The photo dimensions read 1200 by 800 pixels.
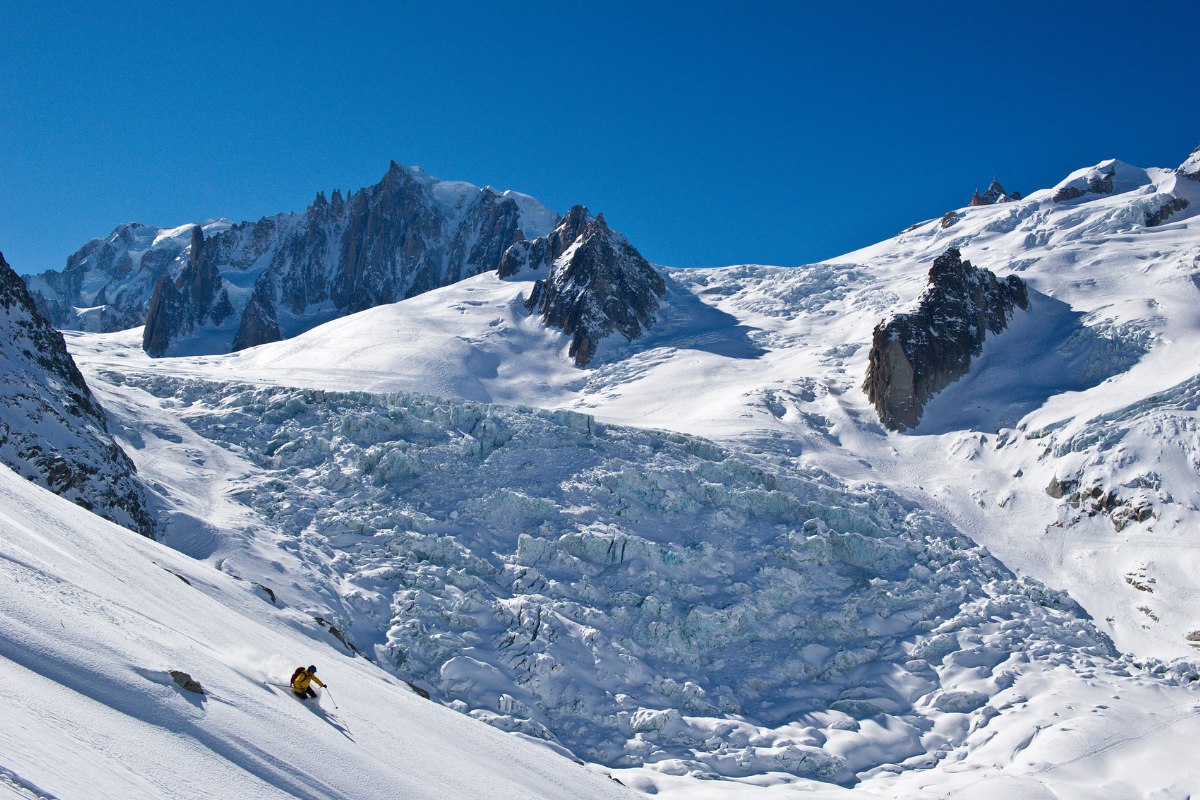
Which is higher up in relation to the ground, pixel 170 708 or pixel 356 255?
pixel 356 255

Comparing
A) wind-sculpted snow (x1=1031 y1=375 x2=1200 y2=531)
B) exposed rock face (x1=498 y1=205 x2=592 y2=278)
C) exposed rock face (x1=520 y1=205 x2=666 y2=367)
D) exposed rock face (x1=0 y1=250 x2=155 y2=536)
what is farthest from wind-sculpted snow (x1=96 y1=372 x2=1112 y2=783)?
exposed rock face (x1=498 y1=205 x2=592 y2=278)

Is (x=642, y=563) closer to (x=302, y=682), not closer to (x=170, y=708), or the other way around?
(x=302, y=682)

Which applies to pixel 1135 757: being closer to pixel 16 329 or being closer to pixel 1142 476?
pixel 1142 476

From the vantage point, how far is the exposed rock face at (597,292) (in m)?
83.6

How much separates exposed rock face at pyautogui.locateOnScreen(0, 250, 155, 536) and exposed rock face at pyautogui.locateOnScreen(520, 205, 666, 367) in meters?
47.4

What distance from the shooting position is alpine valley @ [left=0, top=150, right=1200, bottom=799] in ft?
44.3

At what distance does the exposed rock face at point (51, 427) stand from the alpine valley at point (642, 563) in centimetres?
17

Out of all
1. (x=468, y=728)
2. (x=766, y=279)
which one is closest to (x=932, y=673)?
(x=468, y=728)

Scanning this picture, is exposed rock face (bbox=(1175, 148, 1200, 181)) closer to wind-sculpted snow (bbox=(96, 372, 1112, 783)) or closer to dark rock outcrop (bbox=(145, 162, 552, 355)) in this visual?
wind-sculpted snow (bbox=(96, 372, 1112, 783))

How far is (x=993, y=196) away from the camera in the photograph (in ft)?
420

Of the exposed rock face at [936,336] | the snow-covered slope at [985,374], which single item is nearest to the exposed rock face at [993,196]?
the snow-covered slope at [985,374]

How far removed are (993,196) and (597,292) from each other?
2904 inches

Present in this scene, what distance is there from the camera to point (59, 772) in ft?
24.9

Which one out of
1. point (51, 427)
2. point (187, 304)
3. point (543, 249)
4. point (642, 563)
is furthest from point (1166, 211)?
point (187, 304)
